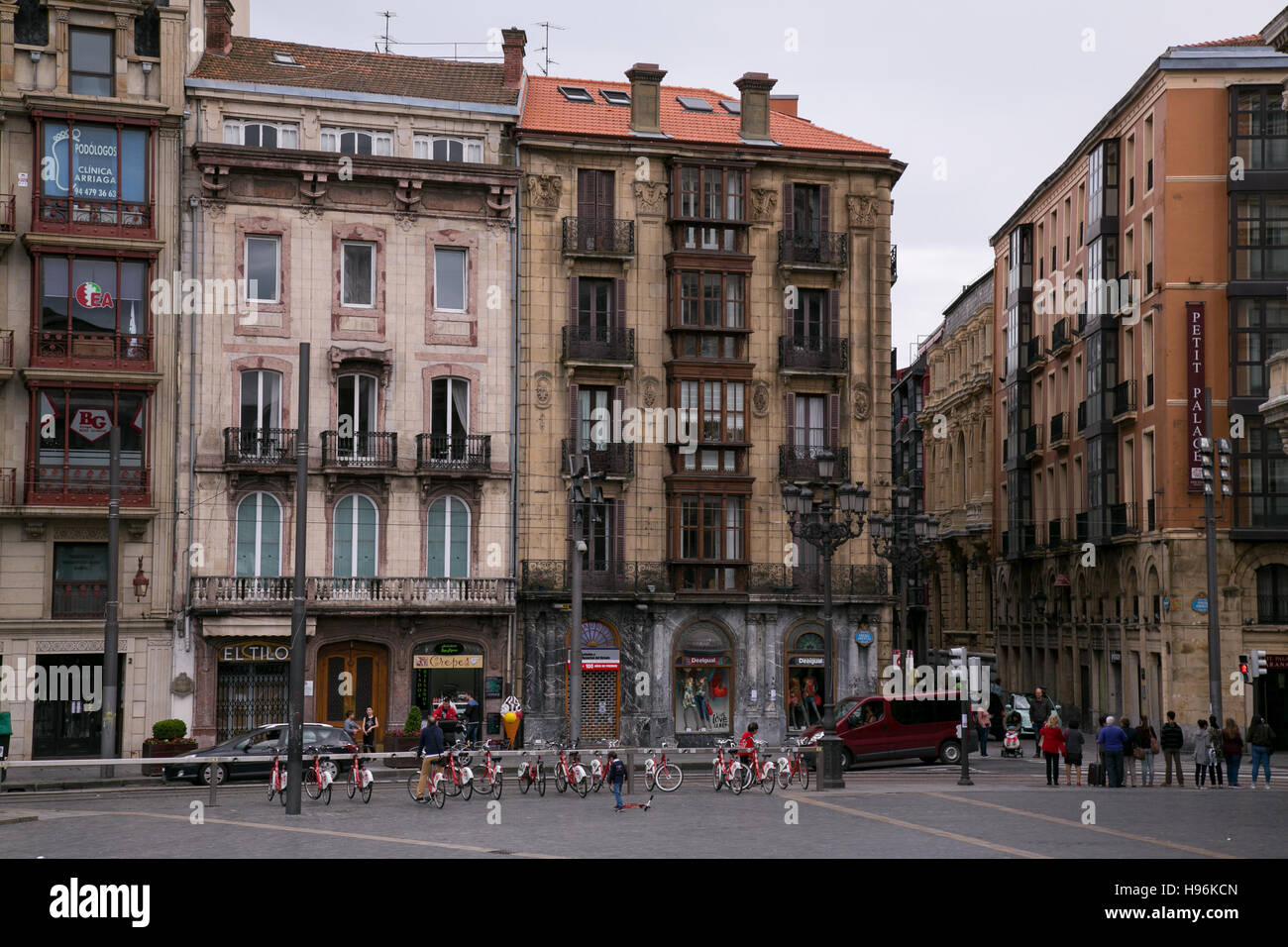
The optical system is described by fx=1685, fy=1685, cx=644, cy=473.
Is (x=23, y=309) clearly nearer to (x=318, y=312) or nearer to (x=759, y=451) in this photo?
(x=318, y=312)

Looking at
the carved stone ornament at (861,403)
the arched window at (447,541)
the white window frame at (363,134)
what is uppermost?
the white window frame at (363,134)

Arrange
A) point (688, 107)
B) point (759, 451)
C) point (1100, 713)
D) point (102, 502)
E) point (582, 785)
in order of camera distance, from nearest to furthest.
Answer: point (582, 785)
point (102, 502)
point (759, 451)
point (688, 107)
point (1100, 713)

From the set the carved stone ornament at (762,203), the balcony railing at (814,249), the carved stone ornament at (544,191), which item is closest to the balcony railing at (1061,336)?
the balcony railing at (814,249)

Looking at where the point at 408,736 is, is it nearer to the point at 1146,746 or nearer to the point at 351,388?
the point at 351,388

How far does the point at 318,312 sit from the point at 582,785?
20156 mm

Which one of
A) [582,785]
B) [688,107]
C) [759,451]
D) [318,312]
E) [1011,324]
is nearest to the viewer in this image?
[582,785]

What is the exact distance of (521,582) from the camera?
160 feet

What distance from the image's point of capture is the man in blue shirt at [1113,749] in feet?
113

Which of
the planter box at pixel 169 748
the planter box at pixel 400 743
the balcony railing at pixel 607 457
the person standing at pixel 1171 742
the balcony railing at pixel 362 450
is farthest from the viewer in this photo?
the balcony railing at pixel 607 457

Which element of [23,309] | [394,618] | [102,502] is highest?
[23,309]

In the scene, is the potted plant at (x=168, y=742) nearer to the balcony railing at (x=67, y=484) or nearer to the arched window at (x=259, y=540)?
the arched window at (x=259, y=540)

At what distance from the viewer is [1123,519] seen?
2249 inches

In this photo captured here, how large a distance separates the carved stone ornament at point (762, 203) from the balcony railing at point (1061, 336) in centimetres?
1721

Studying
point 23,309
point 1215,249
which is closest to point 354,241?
point 23,309
